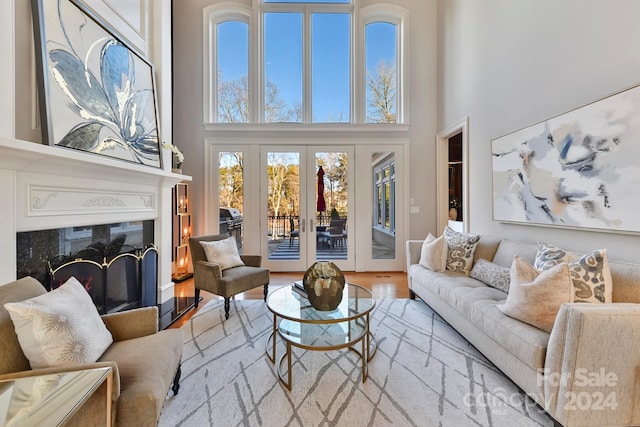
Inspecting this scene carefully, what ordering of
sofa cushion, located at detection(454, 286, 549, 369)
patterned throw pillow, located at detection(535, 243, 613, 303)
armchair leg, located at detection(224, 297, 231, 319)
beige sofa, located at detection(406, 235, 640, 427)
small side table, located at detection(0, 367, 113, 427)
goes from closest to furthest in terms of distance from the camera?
small side table, located at detection(0, 367, 113, 427) → beige sofa, located at detection(406, 235, 640, 427) → sofa cushion, located at detection(454, 286, 549, 369) → patterned throw pillow, located at detection(535, 243, 613, 303) → armchair leg, located at detection(224, 297, 231, 319)

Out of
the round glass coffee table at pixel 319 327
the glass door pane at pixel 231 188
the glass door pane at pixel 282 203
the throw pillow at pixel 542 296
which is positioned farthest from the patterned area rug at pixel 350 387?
the glass door pane at pixel 231 188

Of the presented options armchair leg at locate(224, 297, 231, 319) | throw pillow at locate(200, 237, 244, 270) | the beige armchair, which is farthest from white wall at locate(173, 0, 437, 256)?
armchair leg at locate(224, 297, 231, 319)

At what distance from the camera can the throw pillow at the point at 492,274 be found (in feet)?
8.04

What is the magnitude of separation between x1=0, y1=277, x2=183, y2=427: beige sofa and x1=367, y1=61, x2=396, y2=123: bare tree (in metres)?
4.66

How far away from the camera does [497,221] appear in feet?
10.8

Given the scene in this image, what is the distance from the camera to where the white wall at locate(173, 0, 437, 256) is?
4758 mm

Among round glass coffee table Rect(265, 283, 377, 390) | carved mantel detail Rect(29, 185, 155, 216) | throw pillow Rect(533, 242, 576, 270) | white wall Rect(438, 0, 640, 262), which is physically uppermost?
white wall Rect(438, 0, 640, 262)

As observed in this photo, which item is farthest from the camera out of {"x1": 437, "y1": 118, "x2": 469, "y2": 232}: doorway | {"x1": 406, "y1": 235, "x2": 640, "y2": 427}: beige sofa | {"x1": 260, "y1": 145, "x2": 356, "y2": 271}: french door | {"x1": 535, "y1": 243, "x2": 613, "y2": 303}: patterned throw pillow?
{"x1": 260, "y1": 145, "x2": 356, "y2": 271}: french door

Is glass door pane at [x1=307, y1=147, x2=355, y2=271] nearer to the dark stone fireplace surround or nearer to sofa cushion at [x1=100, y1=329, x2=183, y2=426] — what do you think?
the dark stone fireplace surround

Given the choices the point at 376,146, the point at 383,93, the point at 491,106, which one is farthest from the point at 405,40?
the point at 491,106

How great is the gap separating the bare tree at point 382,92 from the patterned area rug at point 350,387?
12.5ft

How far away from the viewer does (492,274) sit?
260 centimetres

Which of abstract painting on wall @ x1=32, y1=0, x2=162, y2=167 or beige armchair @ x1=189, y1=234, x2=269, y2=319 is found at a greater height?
abstract painting on wall @ x1=32, y1=0, x2=162, y2=167

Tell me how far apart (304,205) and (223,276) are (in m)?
2.19
